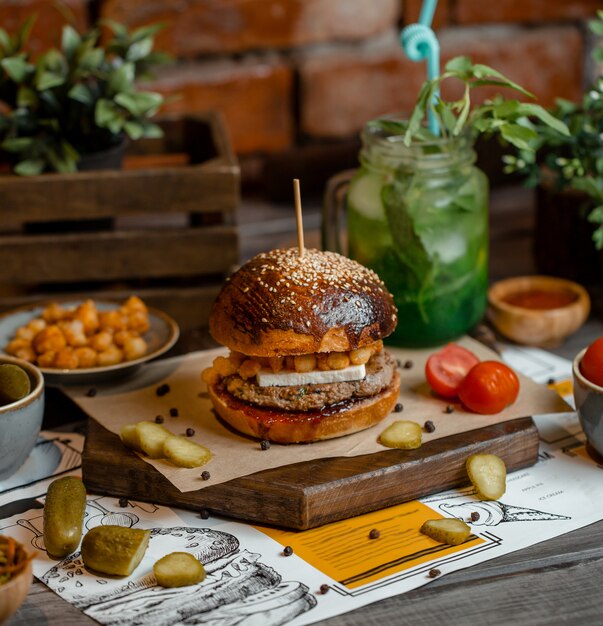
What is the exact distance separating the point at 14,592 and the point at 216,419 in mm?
534

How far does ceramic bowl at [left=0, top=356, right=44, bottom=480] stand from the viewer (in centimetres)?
146

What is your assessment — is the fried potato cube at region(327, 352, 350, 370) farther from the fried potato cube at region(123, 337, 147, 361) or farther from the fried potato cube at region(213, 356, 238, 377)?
the fried potato cube at region(123, 337, 147, 361)

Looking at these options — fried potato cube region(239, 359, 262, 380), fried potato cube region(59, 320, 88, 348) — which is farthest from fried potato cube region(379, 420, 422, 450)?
fried potato cube region(59, 320, 88, 348)

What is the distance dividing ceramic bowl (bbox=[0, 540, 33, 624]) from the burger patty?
47cm

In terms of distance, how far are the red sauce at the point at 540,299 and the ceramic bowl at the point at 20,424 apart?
1.00 meters

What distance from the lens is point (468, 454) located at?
4.99 ft

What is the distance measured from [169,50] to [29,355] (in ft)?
3.59

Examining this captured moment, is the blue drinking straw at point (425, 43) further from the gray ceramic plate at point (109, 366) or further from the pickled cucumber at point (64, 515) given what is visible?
the pickled cucumber at point (64, 515)

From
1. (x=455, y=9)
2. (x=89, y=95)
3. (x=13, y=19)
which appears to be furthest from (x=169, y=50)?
(x=455, y=9)

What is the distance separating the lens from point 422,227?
5.92 ft

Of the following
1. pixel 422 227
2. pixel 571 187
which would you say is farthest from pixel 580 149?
pixel 422 227

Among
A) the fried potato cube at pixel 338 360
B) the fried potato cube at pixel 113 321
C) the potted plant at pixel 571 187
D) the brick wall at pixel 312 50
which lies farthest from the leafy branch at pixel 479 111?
the brick wall at pixel 312 50

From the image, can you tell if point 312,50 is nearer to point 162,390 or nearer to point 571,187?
point 571,187

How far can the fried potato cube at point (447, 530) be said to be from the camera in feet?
4.49
